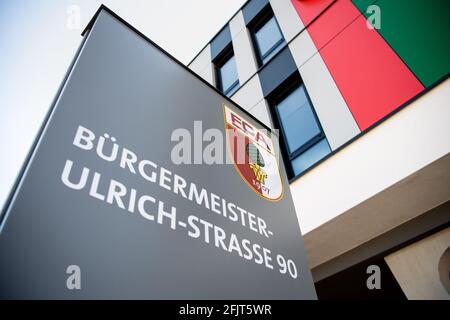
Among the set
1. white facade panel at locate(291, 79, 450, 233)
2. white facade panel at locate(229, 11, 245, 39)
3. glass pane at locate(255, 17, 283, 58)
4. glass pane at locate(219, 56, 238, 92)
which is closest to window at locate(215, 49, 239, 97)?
glass pane at locate(219, 56, 238, 92)

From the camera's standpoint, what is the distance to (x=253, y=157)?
170cm

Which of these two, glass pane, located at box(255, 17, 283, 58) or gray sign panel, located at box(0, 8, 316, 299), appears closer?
gray sign panel, located at box(0, 8, 316, 299)

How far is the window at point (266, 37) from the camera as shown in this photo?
6.47 metres

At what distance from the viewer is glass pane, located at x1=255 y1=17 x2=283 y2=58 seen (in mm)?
6664

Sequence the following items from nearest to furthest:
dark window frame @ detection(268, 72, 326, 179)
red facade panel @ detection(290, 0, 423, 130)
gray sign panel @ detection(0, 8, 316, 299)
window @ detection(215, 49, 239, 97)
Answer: gray sign panel @ detection(0, 8, 316, 299), red facade panel @ detection(290, 0, 423, 130), dark window frame @ detection(268, 72, 326, 179), window @ detection(215, 49, 239, 97)

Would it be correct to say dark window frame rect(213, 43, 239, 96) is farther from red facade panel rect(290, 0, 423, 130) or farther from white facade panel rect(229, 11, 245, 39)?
red facade panel rect(290, 0, 423, 130)

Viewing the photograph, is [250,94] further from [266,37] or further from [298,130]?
[266,37]

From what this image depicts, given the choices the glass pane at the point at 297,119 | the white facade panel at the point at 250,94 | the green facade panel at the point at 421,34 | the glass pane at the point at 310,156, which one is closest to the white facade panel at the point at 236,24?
the white facade panel at the point at 250,94

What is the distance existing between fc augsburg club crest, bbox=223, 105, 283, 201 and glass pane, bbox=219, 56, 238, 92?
5.56 m

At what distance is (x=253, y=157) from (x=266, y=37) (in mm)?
Answer: 6133

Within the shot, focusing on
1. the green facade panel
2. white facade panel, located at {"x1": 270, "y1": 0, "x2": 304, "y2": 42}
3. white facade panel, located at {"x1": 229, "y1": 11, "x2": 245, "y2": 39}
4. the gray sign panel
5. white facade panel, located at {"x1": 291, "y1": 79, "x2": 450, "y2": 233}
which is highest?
white facade panel, located at {"x1": 229, "y1": 11, "x2": 245, "y2": 39}

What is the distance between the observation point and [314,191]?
138 inches

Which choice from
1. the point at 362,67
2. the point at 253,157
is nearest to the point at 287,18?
the point at 362,67
